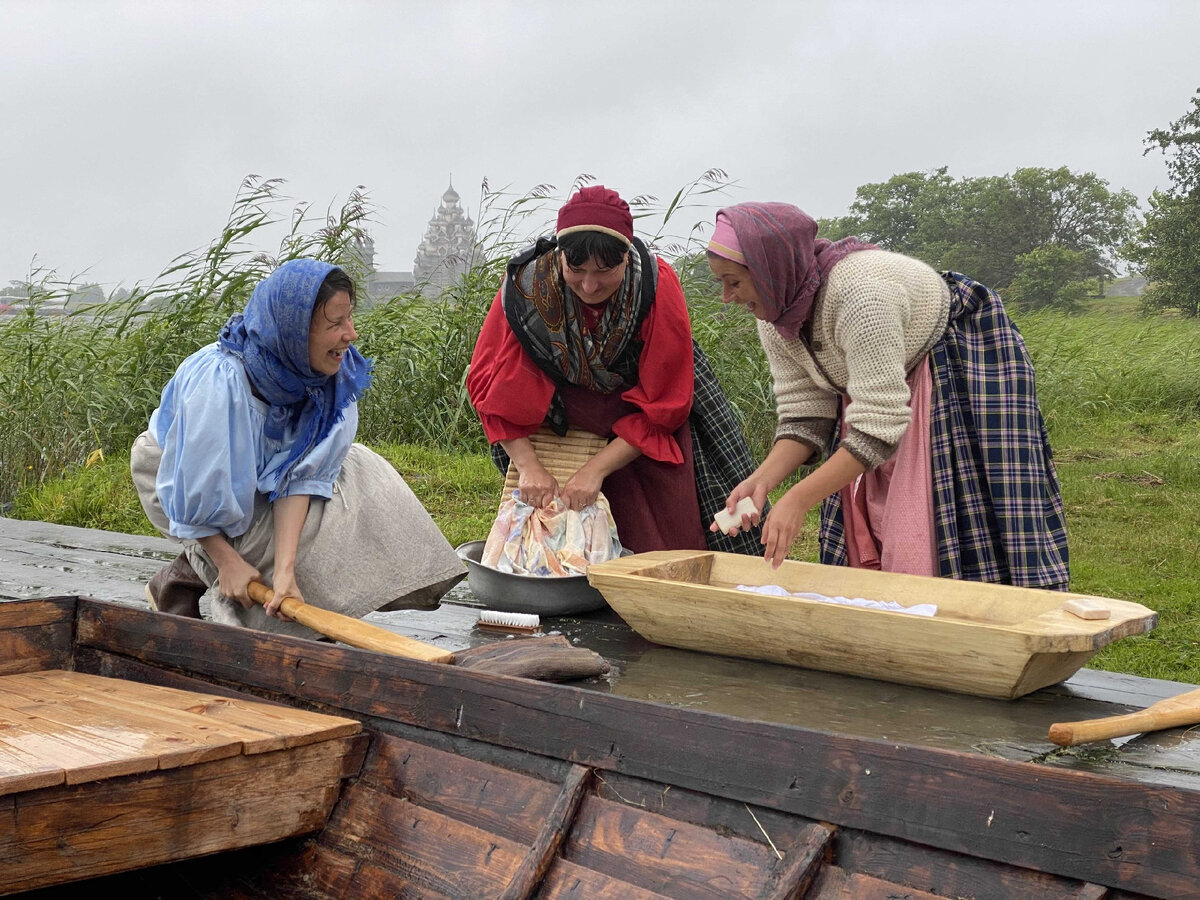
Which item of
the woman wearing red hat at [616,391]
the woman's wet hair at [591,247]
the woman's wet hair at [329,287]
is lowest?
the woman wearing red hat at [616,391]

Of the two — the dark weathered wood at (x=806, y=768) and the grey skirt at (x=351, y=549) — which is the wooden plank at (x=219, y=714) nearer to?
the dark weathered wood at (x=806, y=768)

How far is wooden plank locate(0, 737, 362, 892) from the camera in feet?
6.49

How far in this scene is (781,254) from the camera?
9.11 feet

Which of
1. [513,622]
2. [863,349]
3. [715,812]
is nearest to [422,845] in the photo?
[715,812]

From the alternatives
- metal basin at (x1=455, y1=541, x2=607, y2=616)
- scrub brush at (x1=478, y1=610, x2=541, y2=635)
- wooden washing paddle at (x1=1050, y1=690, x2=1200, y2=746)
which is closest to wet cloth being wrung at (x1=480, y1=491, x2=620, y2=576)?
metal basin at (x1=455, y1=541, x2=607, y2=616)

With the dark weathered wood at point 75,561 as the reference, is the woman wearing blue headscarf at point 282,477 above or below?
above

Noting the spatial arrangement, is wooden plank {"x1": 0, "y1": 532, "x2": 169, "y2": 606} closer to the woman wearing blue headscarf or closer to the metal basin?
the woman wearing blue headscarf

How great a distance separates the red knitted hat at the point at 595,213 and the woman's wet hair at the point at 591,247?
0.01 meters

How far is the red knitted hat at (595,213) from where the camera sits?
3.09 m

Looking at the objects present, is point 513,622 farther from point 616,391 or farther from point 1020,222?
point 1020,222

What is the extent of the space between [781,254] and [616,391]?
847 mm

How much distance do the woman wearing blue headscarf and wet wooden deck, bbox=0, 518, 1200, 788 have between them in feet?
0.73

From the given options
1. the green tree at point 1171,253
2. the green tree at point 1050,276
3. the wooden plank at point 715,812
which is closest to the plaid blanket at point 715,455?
the wooden plank at point 715,812

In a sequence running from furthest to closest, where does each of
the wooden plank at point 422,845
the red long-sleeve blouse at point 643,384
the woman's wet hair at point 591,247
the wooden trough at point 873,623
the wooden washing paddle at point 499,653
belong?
the red long-sleeve blouse at point 643,384, the woman's wet hair at point 591,247, the wooden washing paddle at point 499,653, the wooden trough at point 873,623, the wooden plank at point 422,845
